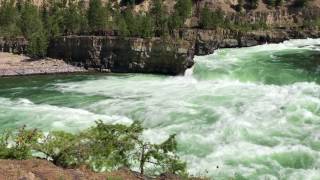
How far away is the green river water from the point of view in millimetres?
35031

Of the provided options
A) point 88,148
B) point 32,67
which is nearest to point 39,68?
point 32,67

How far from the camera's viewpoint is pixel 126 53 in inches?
3310

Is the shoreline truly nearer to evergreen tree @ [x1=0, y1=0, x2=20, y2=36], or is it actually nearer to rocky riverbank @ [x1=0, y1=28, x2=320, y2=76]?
rocky riverbank @ [x1=0, y1=28, x2=320, y2=76]

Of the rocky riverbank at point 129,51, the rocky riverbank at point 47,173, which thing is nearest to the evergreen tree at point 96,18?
the rocky riverbank at point 129,51

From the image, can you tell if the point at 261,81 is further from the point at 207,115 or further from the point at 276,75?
the point at 207,115

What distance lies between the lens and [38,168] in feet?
68.6

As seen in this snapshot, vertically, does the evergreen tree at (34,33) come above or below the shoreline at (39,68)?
above

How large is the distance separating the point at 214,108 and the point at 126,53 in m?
37.2

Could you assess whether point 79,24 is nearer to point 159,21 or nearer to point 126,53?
point 159,21

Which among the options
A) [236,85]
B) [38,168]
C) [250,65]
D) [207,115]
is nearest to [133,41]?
[250,65]

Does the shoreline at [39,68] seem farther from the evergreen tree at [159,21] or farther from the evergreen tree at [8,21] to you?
the evergreen tree at [8,21]

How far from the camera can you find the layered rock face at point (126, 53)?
255 feet

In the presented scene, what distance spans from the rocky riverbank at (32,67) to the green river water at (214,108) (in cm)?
548

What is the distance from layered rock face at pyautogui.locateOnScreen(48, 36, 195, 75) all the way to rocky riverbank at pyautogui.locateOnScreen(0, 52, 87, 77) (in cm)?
232
